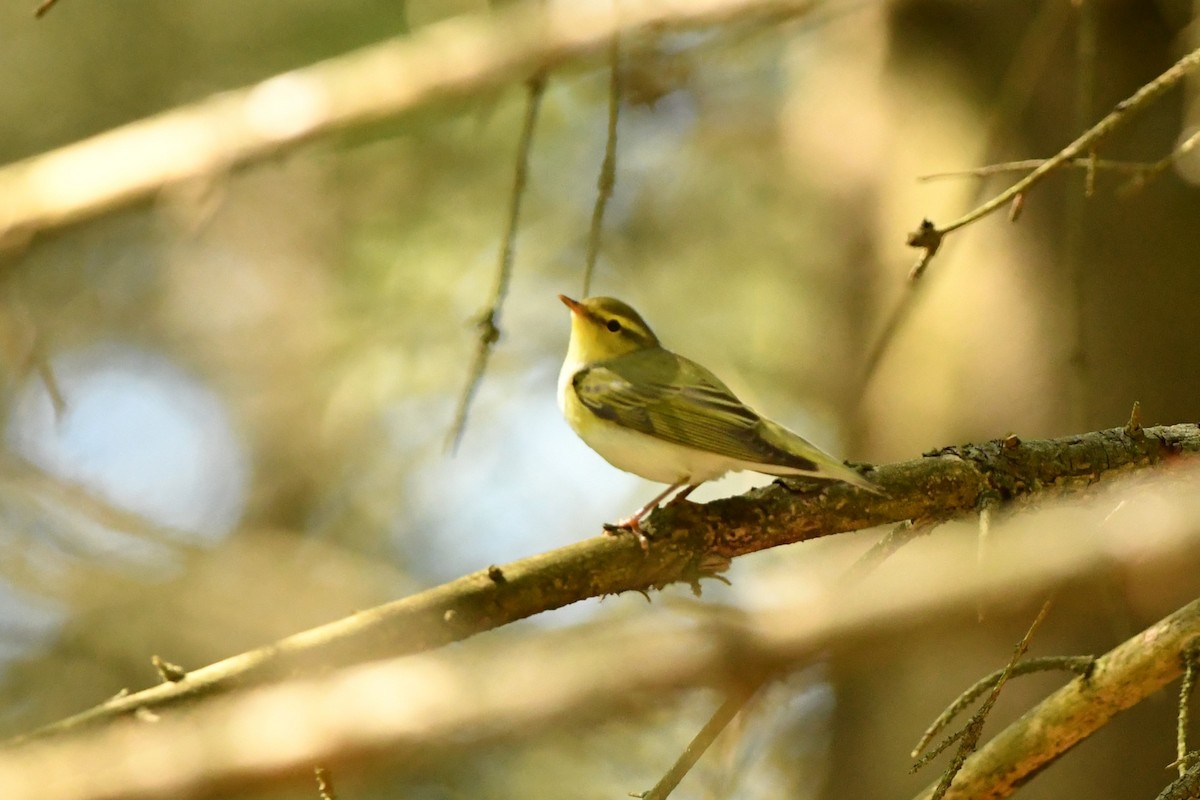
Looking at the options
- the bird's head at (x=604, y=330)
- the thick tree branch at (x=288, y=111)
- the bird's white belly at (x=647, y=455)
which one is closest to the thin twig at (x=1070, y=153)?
the bird's white belly at (x=647, y=455)

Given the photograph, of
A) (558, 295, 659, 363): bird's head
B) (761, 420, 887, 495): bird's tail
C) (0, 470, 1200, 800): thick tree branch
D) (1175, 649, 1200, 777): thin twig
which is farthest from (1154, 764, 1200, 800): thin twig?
(558, 295, 659, 363): bird's head

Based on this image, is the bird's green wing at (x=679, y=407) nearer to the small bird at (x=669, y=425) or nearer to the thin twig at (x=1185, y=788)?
the small bird at (x=669, y=425)

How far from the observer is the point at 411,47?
14.9ft

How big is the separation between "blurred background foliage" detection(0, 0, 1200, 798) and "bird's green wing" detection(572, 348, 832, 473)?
26cm

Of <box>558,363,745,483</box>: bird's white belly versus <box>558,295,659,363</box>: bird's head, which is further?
<box>558,295,659,363</box>: bird's head

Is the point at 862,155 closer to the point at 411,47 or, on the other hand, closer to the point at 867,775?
the point at 411,47

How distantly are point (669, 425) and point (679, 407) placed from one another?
3.4 inches

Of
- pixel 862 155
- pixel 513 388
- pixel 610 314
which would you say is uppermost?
pixel 513 388

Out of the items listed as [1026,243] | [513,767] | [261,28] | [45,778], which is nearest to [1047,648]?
[1026,243]

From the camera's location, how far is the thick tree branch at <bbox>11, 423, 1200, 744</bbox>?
207 centimetres

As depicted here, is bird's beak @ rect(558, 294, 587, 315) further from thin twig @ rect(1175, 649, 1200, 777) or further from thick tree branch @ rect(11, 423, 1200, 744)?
thin twig @ rect(1175, 649, 1200, 777)

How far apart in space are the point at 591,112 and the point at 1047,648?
14.4 feet

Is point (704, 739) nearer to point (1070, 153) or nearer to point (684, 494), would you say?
point (684, 494)

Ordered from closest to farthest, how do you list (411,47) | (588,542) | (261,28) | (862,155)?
1. (588,542)
2. (411,47)
3. (862,155)
4. (261,28)
